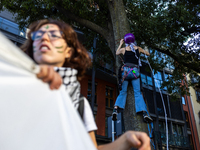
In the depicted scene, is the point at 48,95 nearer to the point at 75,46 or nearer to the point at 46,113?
the point at 46,113

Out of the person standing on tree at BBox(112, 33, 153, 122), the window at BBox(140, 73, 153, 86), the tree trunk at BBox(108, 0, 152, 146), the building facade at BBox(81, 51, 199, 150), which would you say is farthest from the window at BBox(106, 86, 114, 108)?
the person standing on tree at BBox(112, 33, 153, 122)

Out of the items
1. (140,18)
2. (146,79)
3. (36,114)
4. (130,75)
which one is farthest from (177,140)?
(36,114)

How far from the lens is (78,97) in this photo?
4.27 ft

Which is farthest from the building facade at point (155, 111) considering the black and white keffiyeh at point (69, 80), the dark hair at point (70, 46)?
the black and white keffiyeh at point (69, 80)

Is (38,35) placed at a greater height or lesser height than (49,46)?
greater

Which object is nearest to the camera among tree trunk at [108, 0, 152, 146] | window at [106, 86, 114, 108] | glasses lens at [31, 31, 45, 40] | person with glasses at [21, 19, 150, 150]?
person with glasses at [21, 19, 150, 150]

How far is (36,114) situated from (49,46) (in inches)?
19.5

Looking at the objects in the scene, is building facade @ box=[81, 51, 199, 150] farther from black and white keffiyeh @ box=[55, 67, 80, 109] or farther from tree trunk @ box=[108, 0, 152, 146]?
black and white keffiyeh @ box=[55, 67, 80, 109]

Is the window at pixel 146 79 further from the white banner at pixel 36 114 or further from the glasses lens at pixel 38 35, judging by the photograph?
the white banner at pixel 36 114

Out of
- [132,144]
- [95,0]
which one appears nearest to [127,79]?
[132,144]

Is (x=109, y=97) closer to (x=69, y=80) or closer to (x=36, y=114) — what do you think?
(x=69, y=80)

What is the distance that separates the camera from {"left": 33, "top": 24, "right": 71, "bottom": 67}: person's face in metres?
1.21

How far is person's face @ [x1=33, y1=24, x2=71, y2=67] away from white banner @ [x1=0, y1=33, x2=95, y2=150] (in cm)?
32

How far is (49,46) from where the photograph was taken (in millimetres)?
1241
